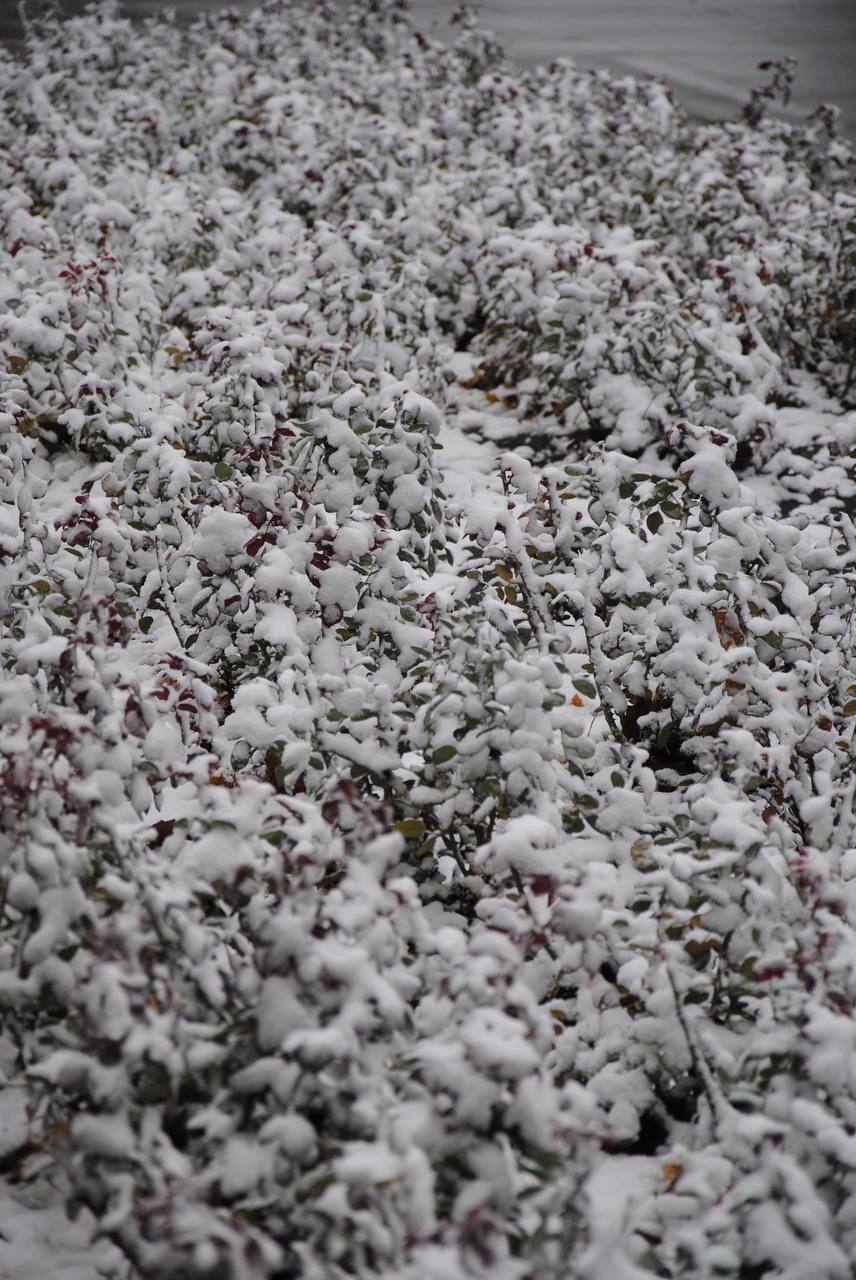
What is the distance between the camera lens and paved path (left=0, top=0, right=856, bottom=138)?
15.2 metres

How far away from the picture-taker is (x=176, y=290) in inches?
231

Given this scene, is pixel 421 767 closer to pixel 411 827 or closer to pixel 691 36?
pixel 411 827

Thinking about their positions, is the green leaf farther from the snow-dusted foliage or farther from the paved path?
the paved path

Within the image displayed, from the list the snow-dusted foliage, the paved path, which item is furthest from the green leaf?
the paved path

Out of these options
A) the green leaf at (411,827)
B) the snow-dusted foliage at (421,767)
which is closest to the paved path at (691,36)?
the snow-dusted foliage at (421,767)

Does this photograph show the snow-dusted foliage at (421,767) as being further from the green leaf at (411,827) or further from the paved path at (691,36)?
the paved path at (691,36)

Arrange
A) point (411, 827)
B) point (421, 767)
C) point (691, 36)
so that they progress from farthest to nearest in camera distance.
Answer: point (691, 36) < point (421, 767) < point (411, 827)

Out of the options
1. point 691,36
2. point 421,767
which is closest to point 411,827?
point 421,767

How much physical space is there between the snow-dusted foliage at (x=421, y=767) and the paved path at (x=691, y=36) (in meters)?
10.6

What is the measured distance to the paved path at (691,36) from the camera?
15250 mm

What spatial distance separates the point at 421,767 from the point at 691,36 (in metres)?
21.7

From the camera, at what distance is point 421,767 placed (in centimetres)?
267

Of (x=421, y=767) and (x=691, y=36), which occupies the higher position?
(x=691, y=36)

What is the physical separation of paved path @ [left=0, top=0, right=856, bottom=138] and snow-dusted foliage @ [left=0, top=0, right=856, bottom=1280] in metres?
10.6
